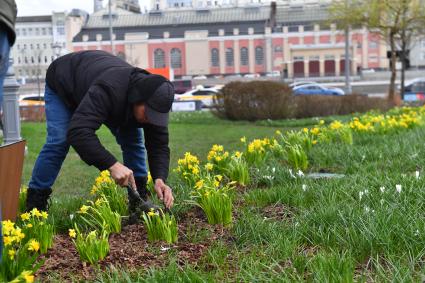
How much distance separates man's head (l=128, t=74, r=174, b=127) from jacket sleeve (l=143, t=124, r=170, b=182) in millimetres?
335

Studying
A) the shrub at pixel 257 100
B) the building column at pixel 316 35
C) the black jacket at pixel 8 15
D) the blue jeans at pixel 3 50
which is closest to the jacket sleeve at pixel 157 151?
the blue jeans at pixel 3 50

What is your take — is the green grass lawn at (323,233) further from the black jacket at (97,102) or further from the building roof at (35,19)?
the building roof at (35,19)

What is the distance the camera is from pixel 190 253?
10.3 feet

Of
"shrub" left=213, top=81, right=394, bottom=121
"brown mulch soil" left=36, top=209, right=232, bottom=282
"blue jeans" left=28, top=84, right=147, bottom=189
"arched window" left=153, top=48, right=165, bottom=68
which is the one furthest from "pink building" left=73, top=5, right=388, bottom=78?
"brown mulch soil" left=36, top=209, right=232, bottom=282

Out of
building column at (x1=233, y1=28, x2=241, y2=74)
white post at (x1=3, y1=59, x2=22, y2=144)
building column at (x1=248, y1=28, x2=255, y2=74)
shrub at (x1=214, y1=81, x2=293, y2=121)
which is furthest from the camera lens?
building column at (x1=233, y1=28, x2=241, y2=74)

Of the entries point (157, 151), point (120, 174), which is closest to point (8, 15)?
point (120, 174)

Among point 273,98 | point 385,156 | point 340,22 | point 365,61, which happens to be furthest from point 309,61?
point 385,156

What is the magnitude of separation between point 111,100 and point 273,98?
14.7 metres

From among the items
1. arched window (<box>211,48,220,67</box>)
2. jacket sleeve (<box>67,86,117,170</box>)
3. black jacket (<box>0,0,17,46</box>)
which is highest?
arched window (<box>211,48,220,67</box>)

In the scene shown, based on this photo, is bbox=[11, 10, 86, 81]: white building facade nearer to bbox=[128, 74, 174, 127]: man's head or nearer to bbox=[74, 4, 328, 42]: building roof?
bbox=[74, 4, 328, 42]: building roof

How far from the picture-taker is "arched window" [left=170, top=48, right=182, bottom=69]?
9294 cm

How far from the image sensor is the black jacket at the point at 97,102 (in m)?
3.29

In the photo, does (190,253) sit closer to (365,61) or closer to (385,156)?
(385,156)

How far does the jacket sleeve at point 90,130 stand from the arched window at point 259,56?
9004 cm
